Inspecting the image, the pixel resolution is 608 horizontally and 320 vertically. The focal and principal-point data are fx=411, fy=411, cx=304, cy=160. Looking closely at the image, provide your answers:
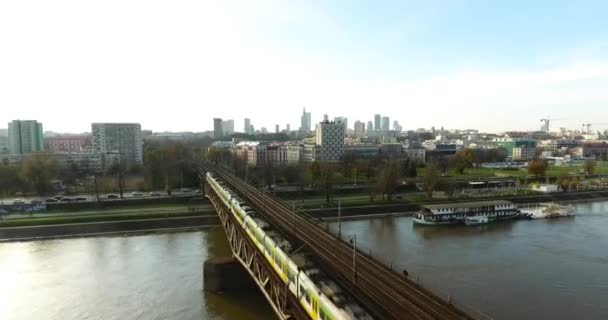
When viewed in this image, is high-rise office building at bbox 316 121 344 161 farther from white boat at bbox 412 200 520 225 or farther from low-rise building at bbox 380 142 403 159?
white boat at bbox 412 200 520 225

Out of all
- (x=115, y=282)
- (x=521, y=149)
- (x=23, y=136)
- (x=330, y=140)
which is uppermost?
(x=23, y=136)

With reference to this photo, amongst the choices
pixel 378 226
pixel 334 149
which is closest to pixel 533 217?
pixel 378 226

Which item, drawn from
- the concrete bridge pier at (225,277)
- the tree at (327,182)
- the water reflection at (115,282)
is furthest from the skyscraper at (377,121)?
the concrete bridge pier at (225,277)

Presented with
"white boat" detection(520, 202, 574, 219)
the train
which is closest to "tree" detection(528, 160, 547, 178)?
"white boat" detection(520, 202, 574, 219)

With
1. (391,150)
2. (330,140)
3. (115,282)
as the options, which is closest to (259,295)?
(115,282)

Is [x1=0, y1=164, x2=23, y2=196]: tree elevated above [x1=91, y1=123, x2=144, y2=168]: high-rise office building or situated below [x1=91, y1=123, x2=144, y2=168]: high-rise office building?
below

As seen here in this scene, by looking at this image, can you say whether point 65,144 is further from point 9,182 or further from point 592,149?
point 592,149

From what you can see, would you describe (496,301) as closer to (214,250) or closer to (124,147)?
(214,250)
